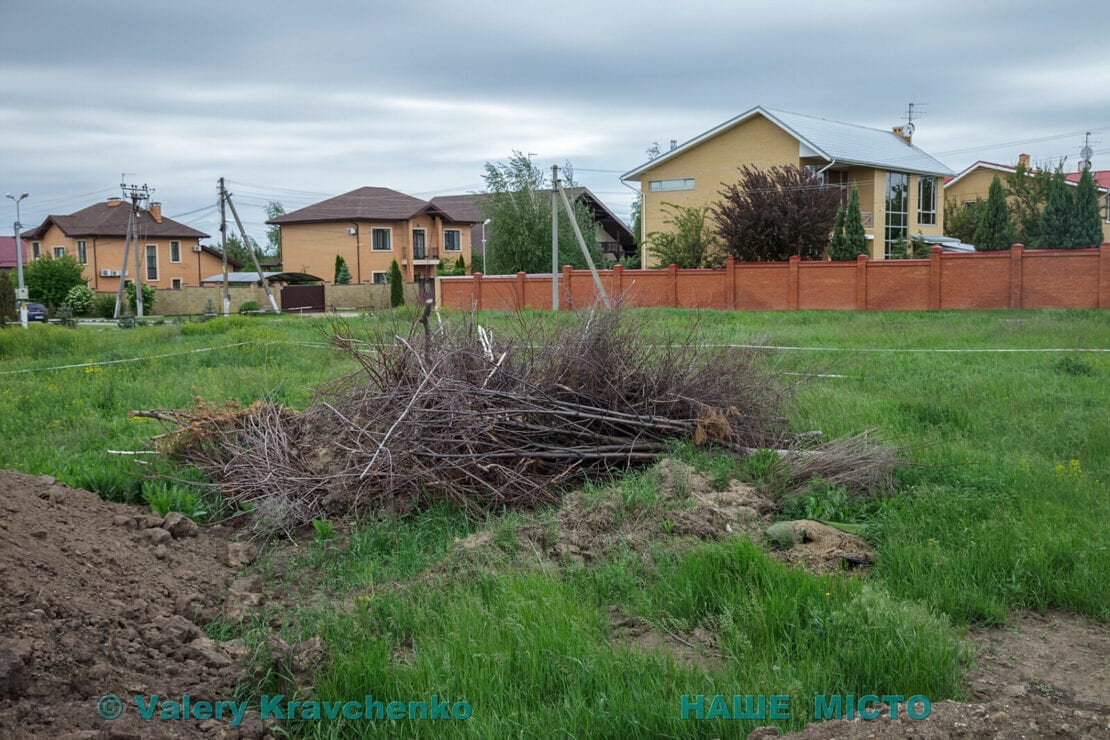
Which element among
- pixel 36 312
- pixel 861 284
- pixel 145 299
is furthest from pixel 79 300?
pixel 861 284

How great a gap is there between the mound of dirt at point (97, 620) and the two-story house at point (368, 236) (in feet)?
174

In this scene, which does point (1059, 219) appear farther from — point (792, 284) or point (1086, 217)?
point (792, 284)

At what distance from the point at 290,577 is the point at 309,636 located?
4.10ft

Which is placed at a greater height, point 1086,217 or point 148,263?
point 1086,217

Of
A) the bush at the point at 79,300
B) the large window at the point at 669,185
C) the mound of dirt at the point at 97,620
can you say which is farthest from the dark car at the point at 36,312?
the mound of dirt at the point at 97,620

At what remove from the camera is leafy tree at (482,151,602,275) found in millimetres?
45750

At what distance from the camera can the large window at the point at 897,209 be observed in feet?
134

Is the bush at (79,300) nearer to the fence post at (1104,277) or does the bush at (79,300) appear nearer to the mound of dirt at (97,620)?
the fence post at (1104,277)

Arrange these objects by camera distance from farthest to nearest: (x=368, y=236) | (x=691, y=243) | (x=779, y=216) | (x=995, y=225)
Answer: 1. (x=368, y=236)
2. (x=995, y=225)
3. (x=691, y=243)
4. (x=779, y=216)

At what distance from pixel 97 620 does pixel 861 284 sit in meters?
29.2

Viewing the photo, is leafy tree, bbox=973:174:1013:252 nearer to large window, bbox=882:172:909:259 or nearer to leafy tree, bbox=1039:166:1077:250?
leafy tree, bbox=1039:166:1077:250

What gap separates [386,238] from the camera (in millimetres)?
59812

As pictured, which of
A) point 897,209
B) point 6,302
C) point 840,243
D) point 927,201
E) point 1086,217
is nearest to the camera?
point 6,302

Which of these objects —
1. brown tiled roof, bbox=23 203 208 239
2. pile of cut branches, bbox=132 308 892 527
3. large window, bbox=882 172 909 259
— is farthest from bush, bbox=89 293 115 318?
pile of cut branches, bbox=132 308 892 527
